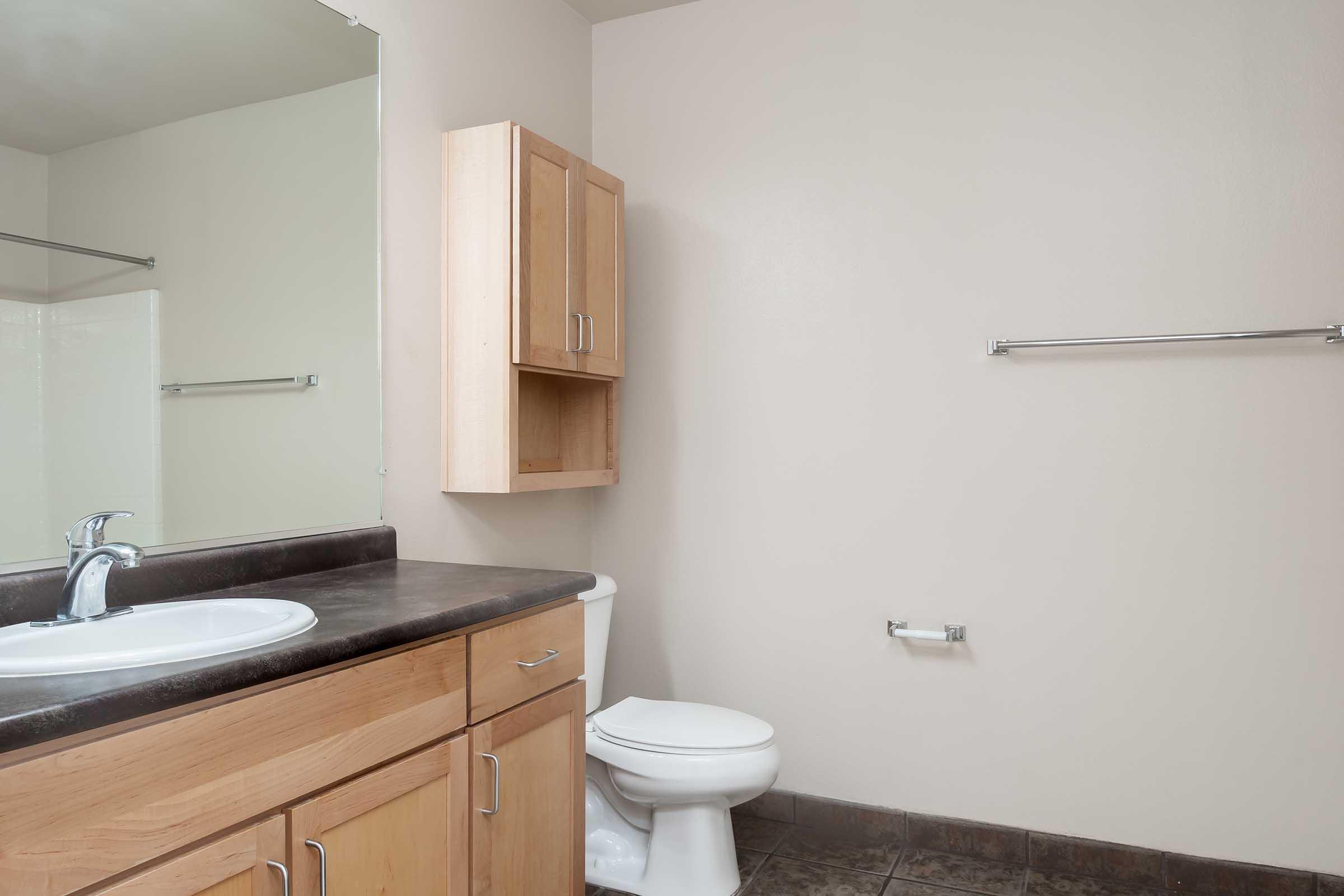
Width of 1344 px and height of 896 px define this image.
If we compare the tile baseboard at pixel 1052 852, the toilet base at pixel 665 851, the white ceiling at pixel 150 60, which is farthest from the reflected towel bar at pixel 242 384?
the tile baseboard at pixel 1052 852

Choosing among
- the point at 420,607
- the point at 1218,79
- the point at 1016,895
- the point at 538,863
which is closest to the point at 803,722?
the point at 1016,895

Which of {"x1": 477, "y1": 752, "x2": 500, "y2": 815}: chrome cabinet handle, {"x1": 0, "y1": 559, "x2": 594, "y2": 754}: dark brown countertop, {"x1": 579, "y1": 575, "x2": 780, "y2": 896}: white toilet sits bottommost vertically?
{"x1": 579, "y1": 575, "x2": 780, "y2": 896}: white toilet

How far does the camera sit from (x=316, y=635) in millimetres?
1188

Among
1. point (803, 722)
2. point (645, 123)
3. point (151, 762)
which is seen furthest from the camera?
point (645, 123)

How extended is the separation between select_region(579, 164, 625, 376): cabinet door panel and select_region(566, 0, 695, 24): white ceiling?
0.64 metres

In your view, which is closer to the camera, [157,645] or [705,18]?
[157,645]

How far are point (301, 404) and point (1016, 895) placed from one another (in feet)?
6.55

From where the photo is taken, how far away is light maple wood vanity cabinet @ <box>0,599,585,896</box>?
0.90 m

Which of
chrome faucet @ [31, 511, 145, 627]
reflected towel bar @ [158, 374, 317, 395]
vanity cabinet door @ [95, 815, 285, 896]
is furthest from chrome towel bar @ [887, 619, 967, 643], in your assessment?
chrome faucet @ [31, 511, 145, 627]

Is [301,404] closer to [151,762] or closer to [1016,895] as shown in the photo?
[151,762]

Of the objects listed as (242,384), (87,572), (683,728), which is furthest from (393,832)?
(683,728)

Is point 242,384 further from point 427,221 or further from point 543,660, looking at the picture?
point 543,660

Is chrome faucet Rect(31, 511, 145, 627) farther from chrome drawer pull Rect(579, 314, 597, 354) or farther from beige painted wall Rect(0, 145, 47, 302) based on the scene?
A: chrome drawer pull Rect(579, 314, 597, 354)

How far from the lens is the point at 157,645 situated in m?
1.30
